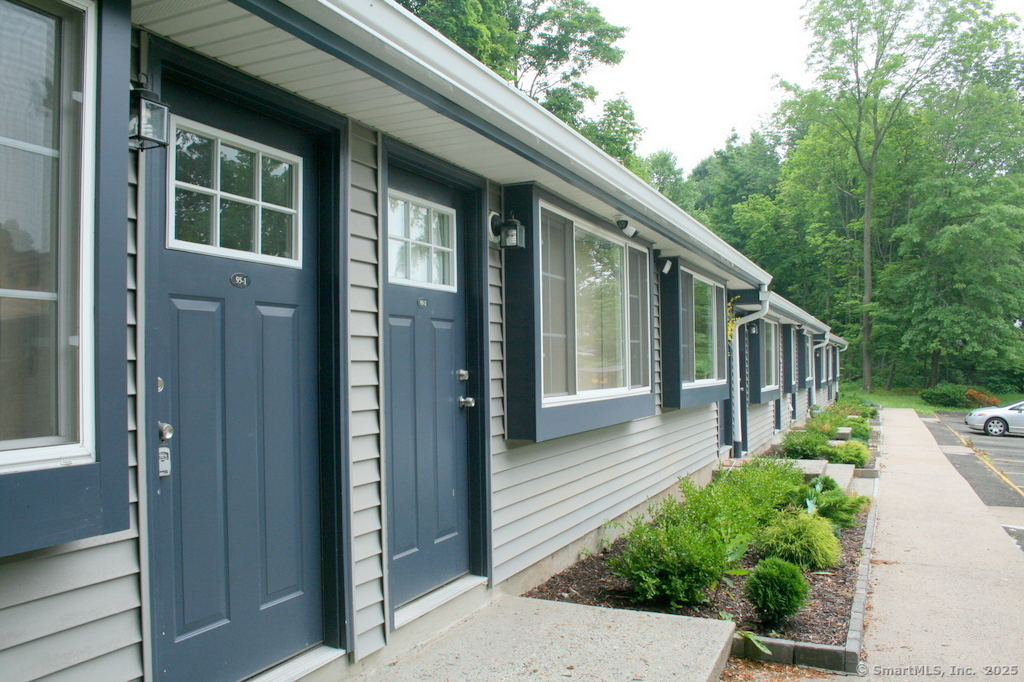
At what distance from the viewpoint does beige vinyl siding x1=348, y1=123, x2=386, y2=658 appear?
10.1ft

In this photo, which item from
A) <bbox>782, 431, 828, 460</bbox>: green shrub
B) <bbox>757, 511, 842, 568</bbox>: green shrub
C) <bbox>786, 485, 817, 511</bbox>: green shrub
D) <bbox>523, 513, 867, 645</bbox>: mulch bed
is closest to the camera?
<bbox>523, 513, 867, 645</bbox>: mulch bed

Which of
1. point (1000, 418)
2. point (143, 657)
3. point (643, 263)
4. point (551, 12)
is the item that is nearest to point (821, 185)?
point (551, 12)

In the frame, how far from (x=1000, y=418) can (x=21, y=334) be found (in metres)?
21.2

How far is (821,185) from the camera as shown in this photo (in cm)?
3912

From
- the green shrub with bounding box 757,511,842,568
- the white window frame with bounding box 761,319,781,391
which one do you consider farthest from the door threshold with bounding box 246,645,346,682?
the white window frame with bounding box 761,319,781,391

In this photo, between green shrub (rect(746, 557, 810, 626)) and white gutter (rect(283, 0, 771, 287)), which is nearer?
white gutter (rect(283, 0, 771, 287))

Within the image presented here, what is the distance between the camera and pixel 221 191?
262cm

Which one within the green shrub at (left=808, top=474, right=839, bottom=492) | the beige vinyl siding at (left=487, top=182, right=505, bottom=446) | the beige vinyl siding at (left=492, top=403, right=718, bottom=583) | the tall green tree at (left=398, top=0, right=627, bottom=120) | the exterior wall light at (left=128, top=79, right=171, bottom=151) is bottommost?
the green shrub at (left=808, top=474, right=839, bottom=492)

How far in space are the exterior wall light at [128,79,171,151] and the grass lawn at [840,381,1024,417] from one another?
2761 centimetres

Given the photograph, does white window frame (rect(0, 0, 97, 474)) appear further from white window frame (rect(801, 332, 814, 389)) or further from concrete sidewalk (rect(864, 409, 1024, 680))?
Result: white window frame (rect(801, 332, 814, 389))

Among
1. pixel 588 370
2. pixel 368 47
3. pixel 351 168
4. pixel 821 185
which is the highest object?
pixel 821 185

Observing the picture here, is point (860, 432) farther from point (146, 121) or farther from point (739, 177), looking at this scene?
point (739, 177)

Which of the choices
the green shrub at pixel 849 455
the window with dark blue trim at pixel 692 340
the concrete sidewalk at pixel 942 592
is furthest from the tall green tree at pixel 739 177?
the concrete sidewalk at pixel 942 592

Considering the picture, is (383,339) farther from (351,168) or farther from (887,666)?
(887,666)
